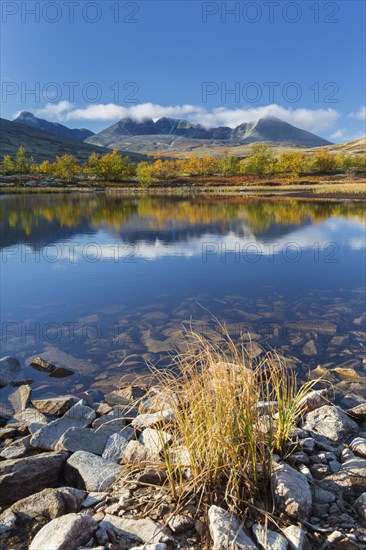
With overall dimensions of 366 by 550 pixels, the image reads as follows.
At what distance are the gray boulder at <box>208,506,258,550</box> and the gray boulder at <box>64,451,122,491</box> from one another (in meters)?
1.31

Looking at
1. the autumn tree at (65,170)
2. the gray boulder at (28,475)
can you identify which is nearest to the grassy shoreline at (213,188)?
the autumn tree at (65,170)

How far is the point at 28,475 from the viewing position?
4.55 metres

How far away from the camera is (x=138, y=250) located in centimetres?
2253

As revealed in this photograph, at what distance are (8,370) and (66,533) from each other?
18.0 feet

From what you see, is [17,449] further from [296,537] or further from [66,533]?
[296,537]

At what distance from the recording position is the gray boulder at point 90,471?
438 centimetres

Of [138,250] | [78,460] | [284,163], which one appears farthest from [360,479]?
[284,163]

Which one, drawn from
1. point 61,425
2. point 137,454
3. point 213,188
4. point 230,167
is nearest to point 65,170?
point 213,188

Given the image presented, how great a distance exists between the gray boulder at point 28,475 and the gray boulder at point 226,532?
212 cm

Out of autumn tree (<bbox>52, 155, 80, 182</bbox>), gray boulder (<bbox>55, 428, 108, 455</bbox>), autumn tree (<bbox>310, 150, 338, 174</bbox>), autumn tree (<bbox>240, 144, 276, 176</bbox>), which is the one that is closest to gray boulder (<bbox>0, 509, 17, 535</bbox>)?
gray boulder (<bbox>55, 428, 108, 455</bbox>)

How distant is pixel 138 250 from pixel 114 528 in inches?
763

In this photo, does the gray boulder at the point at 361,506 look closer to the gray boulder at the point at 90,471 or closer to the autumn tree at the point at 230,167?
the gray boulder at the point at 90,471

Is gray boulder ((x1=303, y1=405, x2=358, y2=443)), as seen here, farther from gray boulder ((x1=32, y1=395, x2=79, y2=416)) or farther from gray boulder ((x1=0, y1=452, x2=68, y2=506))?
gray boulder ((x1=32, y1=395, x2=79, y2=416))

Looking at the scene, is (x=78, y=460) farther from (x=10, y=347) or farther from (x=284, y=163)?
(x=284, y=163)
